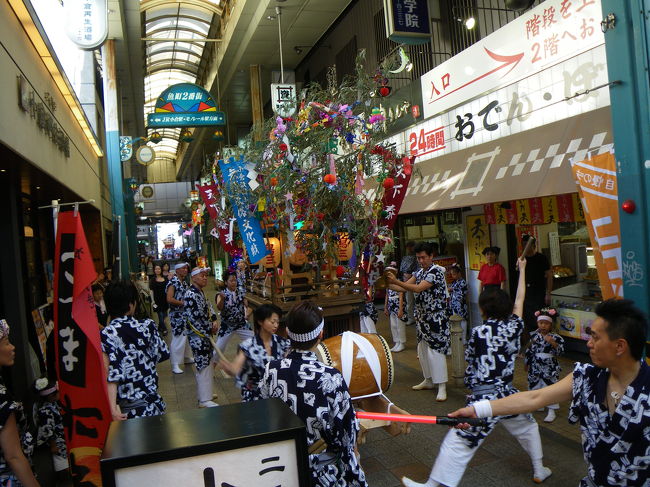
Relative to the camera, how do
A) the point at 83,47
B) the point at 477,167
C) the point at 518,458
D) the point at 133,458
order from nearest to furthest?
the point at 133,458 → the point at 518,458 → the point at 477,167 → the point at 83,47

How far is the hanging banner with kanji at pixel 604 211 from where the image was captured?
168 inches

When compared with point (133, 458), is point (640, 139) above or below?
above

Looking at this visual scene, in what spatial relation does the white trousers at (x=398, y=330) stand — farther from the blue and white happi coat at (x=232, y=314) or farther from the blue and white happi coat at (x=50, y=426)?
the blue and white happi coat at (x=50, y=426)

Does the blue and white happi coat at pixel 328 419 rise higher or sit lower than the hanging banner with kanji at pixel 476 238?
lower

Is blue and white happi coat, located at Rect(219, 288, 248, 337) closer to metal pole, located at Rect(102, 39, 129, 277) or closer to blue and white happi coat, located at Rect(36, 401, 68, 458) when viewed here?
blue and white happi coat, located at Rect(36, 401, 68, 458)

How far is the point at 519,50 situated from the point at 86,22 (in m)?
7.08

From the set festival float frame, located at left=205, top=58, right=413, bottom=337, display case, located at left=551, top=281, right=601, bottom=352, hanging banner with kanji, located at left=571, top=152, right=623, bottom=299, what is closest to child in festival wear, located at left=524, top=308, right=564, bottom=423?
hanging banner with kanji, located at left=571, top=152, right=623, bottom=299

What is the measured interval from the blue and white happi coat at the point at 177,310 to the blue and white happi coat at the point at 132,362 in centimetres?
423

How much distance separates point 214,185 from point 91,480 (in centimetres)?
416

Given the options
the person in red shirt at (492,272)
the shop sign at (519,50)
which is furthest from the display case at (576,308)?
the shop sign at (519,50)

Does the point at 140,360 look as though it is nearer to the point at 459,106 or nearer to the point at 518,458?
the point at 518,458

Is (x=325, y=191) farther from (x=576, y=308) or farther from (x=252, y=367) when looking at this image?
(x=576, y=308)

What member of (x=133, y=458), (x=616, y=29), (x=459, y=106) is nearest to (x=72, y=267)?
(x=133, y=458)

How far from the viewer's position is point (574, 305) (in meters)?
7.75
